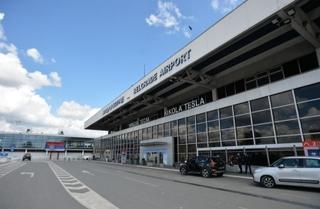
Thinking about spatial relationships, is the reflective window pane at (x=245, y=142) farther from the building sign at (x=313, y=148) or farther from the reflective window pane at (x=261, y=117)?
the building sign at (x=313, y=148)

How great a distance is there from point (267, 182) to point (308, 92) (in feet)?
28.9

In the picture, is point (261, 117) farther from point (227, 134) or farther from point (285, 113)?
point (227, 134)

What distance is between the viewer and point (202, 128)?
27.4 m

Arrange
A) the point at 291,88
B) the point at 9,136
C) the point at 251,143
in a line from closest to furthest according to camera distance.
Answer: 1. the point at 291,88
2. the point at 251,143
3. the point at 9,136

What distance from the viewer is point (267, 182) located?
12711 mm

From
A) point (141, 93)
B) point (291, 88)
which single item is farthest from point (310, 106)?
point (141, 93)

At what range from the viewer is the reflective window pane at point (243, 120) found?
21953 mm

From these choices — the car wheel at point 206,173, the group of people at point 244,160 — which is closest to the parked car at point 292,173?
the car wheel at point 206,173

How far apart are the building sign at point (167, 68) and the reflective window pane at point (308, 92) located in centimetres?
1089

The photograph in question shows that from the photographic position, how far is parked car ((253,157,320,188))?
11.2 m

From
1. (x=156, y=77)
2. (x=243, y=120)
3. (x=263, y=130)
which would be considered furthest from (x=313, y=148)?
(x=156, y=77)

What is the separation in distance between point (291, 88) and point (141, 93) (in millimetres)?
21546

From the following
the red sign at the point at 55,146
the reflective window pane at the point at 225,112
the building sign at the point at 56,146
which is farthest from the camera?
the building sign at the point at 56,146

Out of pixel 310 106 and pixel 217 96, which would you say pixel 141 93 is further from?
pixel 310 106
